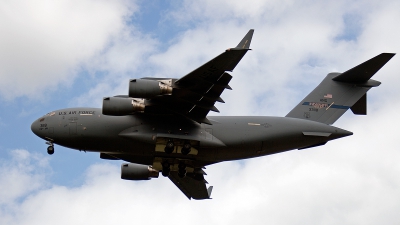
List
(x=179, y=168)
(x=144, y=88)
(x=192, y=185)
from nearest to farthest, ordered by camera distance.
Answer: (x=144, y=88) < (x=179, y=168) < (x=192, y=185)

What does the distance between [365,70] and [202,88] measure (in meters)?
5.12

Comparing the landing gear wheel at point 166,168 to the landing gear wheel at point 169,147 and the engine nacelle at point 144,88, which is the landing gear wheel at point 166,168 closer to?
the landing gear wheel at point 169,147

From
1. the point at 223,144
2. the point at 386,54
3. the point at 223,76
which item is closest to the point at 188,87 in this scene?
the point at 223,76

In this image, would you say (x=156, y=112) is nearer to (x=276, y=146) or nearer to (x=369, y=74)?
(x=276, y=146)

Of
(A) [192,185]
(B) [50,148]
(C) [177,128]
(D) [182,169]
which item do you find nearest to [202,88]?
(C) [177,128]

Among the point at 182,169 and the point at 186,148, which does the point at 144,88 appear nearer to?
the point at 186,148

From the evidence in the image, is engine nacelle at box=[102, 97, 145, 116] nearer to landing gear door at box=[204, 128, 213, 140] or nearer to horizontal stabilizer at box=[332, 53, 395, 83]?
landing gear door at box=[204, 128, 213, 140]

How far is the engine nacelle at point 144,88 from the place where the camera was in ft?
54.1

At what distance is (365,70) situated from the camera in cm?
1925

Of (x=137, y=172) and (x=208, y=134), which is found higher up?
(x=208, y=134)

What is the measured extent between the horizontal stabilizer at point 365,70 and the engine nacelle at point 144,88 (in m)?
5.97

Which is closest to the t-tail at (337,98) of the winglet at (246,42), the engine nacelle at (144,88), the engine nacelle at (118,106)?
the winglet at (246,42)

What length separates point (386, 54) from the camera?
18031 millimetres

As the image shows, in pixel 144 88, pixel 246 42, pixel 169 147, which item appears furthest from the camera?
pixel 169 147
